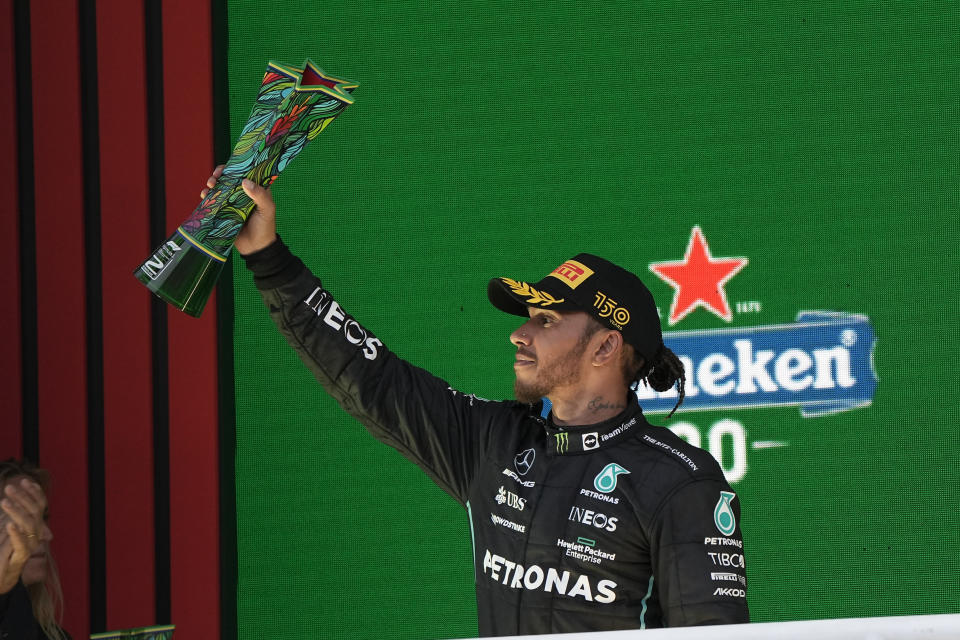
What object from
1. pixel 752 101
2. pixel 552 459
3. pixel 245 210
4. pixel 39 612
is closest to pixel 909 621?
pixel 552 459

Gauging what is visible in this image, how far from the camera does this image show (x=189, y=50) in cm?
313

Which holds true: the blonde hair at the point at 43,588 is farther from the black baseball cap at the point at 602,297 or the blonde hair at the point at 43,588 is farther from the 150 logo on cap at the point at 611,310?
the 150 logo on cap at the point at 611,310

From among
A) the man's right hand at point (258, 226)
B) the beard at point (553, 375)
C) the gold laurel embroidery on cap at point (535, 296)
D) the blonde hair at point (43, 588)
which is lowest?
the blonde hair at point (43, 588)

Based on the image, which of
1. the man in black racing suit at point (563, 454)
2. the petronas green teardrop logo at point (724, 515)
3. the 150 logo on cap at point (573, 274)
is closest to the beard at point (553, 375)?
the man in black racing suit at point (563, 454)

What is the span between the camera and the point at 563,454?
Result: 1.89 meters

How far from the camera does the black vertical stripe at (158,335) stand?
3.06 metres

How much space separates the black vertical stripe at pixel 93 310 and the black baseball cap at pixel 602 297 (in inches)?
61.4

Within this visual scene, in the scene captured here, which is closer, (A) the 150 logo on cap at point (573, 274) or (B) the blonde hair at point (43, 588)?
(A) the 150 logo on cap at point (573, 274)

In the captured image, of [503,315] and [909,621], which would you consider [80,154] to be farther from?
[909,621]

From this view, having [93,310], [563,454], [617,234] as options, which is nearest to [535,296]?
[563,454]

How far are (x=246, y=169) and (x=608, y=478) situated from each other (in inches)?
29.0

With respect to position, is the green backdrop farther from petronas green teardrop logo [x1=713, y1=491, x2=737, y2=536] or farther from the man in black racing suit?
petronas green teardrop logo [x1=713, y1=491, x2=737, y2=536]

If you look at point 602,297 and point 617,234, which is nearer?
point 602,297

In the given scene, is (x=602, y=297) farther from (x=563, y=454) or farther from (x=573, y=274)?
(x=563, y=454)
